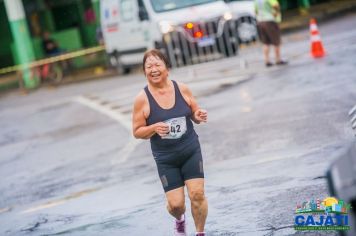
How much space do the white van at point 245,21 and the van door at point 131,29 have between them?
291 centimetres

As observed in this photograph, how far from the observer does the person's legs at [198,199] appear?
213 inches

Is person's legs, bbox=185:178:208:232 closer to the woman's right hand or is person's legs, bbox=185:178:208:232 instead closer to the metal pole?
the woman's right hand

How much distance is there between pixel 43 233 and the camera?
23.2ft

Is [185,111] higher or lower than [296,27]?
higher

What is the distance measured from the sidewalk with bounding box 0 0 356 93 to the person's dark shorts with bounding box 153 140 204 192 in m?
19.2

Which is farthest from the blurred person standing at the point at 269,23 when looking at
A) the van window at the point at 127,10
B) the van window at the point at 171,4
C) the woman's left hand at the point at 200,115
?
the woman's left hand at the point at 200,115

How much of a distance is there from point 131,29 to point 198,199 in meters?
16.4

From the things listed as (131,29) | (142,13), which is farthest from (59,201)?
(131,29)

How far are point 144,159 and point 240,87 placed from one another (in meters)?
4.93

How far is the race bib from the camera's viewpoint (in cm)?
535

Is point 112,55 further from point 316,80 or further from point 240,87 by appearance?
point 316,80

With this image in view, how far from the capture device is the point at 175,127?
536 centimetres

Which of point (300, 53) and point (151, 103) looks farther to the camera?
point (300, 53)

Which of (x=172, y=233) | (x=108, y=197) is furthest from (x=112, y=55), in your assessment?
(x=172, y=233)
